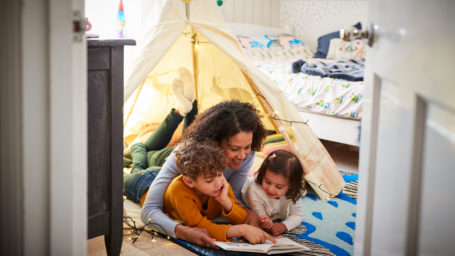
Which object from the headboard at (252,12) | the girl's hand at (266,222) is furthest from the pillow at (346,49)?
the girl's hand at (266,222)

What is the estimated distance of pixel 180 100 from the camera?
2576mm

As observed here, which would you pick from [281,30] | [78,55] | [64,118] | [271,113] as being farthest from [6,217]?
[281,30]

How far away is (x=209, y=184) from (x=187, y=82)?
1.14m

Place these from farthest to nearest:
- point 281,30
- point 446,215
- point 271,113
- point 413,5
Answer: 1. point 281,30
2. point 271,113
3. point 413,5
4. point 446,215

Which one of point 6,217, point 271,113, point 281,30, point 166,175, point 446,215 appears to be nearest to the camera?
point 446,215

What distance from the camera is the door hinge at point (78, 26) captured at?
0.79m

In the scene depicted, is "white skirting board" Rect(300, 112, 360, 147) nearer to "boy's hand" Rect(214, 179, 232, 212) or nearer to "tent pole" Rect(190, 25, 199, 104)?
"tent pole" Rect(190, 25, 199, 104)

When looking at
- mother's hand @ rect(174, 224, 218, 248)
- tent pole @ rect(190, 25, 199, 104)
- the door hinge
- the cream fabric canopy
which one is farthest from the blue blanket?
the door hinge

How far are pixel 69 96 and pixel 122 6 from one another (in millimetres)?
2710

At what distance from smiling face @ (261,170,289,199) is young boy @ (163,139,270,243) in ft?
0.48

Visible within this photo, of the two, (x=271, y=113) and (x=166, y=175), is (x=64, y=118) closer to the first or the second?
(x=166, y=175)

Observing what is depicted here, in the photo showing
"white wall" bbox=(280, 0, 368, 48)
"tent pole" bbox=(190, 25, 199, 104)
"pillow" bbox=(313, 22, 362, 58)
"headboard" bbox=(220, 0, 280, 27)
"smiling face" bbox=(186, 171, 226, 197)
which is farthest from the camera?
"white wall" bbox=(280, 0, 368, 48)

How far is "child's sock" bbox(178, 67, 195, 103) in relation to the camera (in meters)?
2.64

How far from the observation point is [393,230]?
2.44 ft
